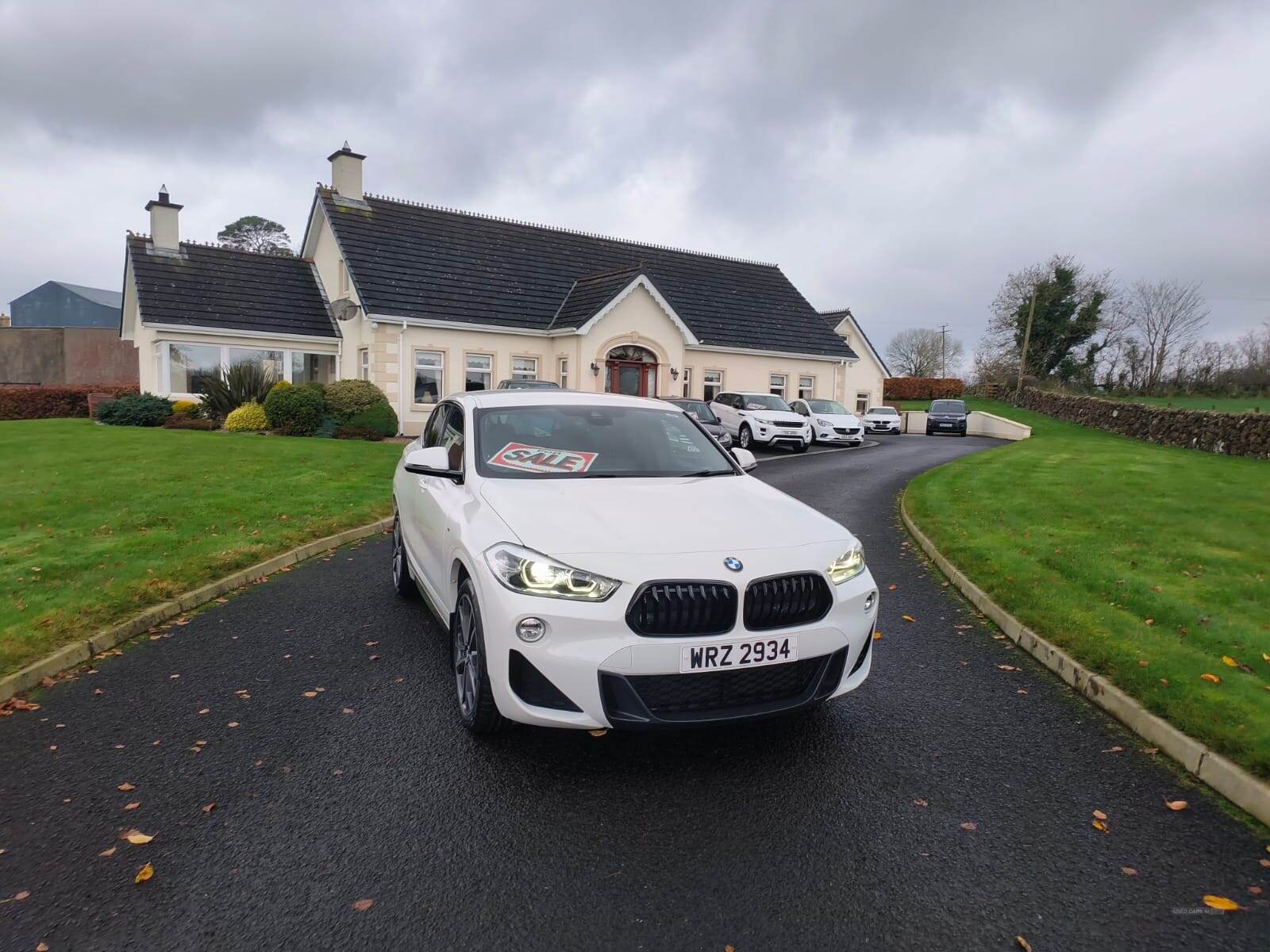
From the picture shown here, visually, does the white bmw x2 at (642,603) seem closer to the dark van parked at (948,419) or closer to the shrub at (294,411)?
the shrub at (294,411)

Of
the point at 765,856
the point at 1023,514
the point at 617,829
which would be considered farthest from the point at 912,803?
the point at 1023,514

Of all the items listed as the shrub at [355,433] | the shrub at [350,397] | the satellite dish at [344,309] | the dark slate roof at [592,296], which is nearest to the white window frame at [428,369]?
the shrub at [350,397]

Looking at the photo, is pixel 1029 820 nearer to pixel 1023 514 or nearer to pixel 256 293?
pixel 1023 514

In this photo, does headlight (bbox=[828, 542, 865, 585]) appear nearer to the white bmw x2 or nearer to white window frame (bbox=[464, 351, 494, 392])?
the white bmw x2

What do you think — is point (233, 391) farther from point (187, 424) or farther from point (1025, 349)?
point (1025, 349)

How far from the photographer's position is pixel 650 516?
4066 mm

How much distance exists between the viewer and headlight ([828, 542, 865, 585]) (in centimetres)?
389

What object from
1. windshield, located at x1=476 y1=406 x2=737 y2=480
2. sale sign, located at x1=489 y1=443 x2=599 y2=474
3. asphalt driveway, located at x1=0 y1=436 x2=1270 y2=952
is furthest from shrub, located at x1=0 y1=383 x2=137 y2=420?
asphalt driveway, located at x1=0 y1=436 x2=1270 y2=952

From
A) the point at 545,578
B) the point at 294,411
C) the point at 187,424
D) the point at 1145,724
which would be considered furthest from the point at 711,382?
the point at 545,578

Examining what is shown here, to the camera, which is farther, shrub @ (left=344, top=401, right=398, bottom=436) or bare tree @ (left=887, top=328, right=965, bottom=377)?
bare tree @ (left=887, top=328, right=965, bottom=377)

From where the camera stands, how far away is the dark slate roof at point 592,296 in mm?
25109

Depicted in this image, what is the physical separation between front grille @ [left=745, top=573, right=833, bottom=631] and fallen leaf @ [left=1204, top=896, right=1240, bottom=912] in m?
1.74

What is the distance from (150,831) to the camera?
3.31 metres

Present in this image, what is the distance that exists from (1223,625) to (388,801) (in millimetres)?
5932
